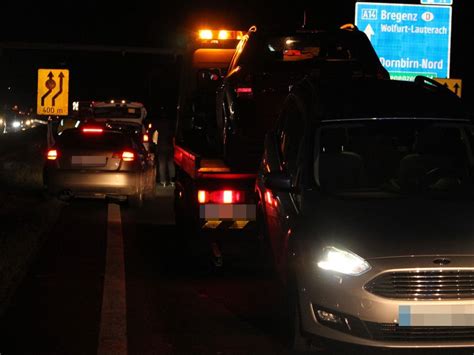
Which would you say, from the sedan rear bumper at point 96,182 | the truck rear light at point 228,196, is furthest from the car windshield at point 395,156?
the sedan rear bumper at point 96,182

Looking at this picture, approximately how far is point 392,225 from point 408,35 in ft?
65.5

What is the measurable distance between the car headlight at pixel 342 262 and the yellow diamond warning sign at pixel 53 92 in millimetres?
19415

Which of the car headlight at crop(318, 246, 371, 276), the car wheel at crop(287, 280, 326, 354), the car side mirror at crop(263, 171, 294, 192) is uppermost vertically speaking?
the car side mirror at crop(263, 171, 294, 192)

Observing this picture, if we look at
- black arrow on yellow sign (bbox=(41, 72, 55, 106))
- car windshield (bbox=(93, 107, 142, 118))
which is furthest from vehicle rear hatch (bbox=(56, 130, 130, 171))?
car windshield (bbox=(93, 107, 142, 118))

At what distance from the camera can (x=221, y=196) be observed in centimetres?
1124

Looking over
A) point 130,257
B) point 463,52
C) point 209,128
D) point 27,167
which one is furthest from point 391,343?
point 463,52

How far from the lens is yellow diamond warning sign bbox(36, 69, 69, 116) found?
2583 centimetres

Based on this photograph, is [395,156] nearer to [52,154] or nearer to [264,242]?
[264,242]

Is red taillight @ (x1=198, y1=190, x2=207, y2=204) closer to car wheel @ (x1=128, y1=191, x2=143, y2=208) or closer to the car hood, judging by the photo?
the car hood

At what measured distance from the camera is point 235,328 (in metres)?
8.50

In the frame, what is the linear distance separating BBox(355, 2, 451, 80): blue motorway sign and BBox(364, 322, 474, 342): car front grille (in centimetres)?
1987

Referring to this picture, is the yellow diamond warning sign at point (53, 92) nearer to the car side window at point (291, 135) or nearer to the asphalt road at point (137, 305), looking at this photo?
the asphalt road at point (137, 305)

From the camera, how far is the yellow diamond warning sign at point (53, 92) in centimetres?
2583

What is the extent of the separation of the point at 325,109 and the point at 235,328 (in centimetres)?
195
